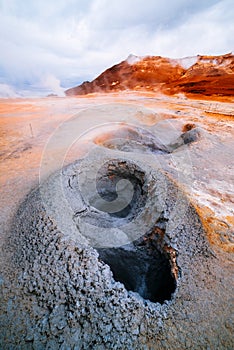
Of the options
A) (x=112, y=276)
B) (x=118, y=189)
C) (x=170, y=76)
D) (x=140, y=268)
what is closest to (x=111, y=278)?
(x=112, y=276)

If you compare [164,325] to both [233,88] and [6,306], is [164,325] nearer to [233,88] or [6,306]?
[6,306]

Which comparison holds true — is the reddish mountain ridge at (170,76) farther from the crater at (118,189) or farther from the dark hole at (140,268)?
the dark hole at (140,268)

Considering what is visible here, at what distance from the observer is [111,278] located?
7.03ft

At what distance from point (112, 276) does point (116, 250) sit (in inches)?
33.5

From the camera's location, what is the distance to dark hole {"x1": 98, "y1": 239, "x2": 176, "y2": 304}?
2787mm

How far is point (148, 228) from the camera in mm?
3092

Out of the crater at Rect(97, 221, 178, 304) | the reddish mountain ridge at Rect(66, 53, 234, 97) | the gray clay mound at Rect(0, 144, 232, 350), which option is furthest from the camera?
the reddish mountain ridge at Rect(66, 53, 234, 97)

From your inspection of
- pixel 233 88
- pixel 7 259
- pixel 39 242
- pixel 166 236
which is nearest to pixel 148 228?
pixel 166 236

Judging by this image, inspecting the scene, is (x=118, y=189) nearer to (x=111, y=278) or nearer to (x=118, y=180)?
(x=118, y=180)

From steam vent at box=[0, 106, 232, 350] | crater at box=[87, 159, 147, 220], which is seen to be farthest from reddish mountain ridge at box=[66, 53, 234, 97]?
steam vent at box=[0, 106, 232, 350]

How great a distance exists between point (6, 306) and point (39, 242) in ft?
2.30

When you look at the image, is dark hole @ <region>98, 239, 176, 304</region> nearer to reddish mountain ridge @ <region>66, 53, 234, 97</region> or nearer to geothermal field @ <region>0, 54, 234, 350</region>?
geothermal field @ <region>0, 54, 234, 350</region>

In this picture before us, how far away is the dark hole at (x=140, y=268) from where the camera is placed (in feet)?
9.14

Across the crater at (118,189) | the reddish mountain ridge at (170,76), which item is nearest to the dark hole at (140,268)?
the crater at (118,189)
